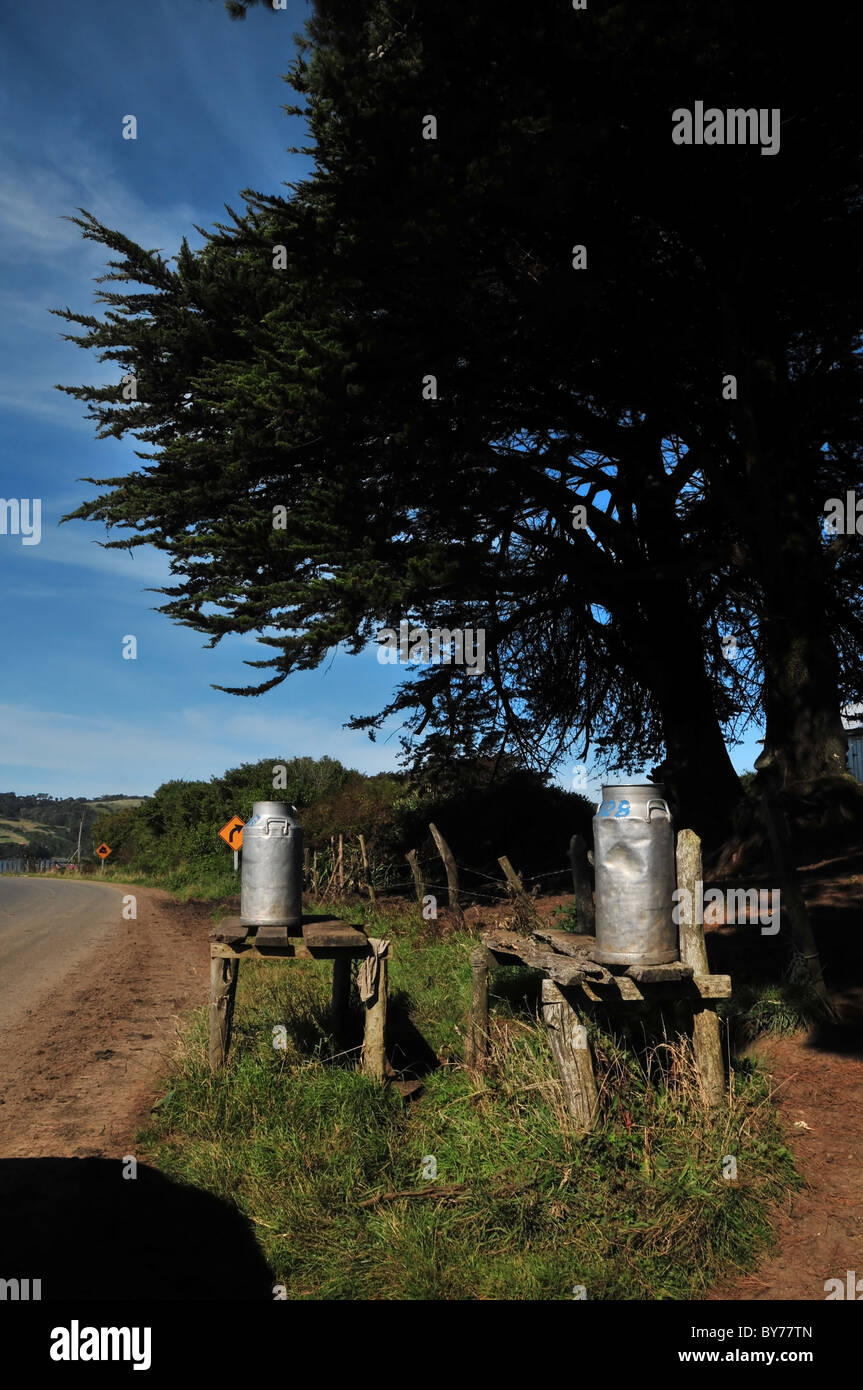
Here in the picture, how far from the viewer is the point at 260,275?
1542 centimetres

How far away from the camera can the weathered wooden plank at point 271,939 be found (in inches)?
256

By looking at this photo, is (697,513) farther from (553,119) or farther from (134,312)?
(134,312)

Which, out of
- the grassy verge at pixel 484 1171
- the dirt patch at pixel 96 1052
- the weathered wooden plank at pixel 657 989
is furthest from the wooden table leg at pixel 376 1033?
the weathered wooden plank at pixel 657 989

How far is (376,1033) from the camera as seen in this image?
21.7ft

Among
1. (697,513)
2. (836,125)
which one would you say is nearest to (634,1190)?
(836,125)

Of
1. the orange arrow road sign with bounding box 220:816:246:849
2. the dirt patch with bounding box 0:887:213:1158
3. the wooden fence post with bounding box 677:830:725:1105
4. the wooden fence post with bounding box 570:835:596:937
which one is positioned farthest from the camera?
the orange arrow road sign with bounding box 220:816:246:849

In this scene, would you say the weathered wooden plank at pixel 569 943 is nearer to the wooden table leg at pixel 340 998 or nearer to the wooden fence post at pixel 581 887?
Result: the wooden fence post at pixel 581 887

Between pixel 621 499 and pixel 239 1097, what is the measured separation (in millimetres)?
13321

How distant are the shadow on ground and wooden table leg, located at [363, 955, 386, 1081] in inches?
60.2

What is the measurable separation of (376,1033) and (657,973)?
2305mm

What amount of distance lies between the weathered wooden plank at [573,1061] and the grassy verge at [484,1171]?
0.11m

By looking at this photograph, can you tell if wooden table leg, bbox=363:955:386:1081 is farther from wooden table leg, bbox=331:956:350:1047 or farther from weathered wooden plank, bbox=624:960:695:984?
weathered wooden plank, bbox=624:960:695:984

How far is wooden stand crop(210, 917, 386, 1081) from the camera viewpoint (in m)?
6.52

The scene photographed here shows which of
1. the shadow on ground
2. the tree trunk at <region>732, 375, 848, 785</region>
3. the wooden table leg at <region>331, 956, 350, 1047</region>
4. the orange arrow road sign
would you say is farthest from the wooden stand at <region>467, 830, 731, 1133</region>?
the orange arrow road sign
